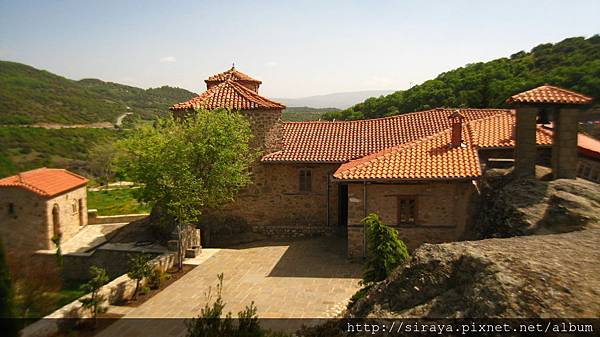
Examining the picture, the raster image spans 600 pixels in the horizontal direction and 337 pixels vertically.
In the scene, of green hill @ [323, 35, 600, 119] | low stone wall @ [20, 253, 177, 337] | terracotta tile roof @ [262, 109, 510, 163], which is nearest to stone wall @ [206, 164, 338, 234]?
terracotta tile roof @ [262, 109, 510, 163]

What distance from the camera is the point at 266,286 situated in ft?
39.4

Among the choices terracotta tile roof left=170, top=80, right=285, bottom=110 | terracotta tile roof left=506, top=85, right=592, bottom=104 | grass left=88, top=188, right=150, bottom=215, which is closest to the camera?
terracotta tile roof left=506, top=85, right=592, bottom=104

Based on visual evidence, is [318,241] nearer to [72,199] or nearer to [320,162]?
[320,162]

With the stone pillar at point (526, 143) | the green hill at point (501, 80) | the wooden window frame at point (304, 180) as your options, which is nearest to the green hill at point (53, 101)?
the green hill at point (501, 80)

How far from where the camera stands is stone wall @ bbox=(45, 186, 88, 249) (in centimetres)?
2031

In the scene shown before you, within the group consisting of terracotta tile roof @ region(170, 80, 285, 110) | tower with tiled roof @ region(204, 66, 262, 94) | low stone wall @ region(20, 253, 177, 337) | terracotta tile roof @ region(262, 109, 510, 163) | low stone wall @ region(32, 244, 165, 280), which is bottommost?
low stone wall @ region(32, 244, 165, 280)

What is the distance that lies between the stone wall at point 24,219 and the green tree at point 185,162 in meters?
8.53

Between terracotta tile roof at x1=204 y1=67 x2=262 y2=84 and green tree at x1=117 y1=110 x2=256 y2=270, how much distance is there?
8.65m

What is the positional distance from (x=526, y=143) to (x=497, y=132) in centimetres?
624

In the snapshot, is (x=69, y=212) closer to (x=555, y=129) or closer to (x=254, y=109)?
(x=254, y=109)

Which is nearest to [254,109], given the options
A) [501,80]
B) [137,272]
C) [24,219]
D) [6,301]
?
[137,272]

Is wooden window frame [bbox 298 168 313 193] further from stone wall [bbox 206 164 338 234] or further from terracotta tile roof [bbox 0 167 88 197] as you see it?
terracotta tile roof [bbox 0 167 88 197]

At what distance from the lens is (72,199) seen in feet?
74.6

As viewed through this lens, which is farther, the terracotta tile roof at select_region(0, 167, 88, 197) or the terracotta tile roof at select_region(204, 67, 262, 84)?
the terracotta tile roof at select_region(204, 67, 262, 84)
